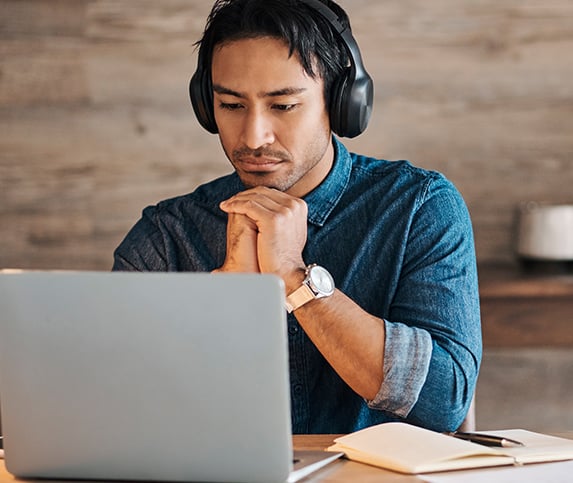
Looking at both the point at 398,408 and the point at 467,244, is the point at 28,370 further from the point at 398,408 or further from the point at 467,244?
the point at 467,244

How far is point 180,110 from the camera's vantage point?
8.85 ft

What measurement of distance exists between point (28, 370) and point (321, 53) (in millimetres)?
790

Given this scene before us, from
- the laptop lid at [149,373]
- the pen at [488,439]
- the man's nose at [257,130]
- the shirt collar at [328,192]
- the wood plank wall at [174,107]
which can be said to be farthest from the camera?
the wood plank wall at [174,107]

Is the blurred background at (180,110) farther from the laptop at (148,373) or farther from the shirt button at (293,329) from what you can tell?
the laptop at (148,373)

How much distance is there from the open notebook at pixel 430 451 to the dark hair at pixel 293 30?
64 centimetres

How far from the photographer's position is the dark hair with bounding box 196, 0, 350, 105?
59.4 inches

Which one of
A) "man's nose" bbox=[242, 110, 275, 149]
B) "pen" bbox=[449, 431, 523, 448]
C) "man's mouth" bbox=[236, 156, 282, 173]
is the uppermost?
"man's nose" bbox=[242, 110, 275, 149]

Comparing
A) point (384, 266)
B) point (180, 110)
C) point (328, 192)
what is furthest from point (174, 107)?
point (384, 266)

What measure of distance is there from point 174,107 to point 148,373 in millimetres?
1874

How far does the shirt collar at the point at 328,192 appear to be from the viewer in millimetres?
1595

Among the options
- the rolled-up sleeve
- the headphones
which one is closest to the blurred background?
the headphones

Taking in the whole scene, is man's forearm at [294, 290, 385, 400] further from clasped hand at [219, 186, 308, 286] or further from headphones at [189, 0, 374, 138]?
headphones at [189, 0, 374, 138]

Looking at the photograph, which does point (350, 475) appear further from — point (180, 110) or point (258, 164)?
point (180, 110)

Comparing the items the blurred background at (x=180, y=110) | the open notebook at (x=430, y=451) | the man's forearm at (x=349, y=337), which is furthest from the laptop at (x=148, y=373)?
the blurred background at (x=180, y=110)
